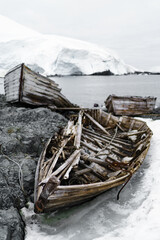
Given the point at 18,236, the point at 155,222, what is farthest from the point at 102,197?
the point at 18,236

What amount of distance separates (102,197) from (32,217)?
1.78m

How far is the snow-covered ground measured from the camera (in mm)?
3662

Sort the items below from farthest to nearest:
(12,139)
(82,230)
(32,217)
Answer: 1. (12,139)
2. (32,217)
3. (82,230)

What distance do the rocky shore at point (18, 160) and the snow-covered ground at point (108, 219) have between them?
0.39 meters

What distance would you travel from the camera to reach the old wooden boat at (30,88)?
33.4 feet

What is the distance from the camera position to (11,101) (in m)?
11.7

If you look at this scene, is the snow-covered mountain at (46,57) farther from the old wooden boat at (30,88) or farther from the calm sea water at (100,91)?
the old wooden boat at (30,88)

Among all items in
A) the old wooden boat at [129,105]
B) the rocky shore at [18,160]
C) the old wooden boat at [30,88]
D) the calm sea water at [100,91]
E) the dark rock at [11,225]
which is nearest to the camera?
the dark rock at [11,225]

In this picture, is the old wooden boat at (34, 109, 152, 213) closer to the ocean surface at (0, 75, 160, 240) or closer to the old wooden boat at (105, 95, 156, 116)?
the ocean surface at (0, 75, 160, 240)

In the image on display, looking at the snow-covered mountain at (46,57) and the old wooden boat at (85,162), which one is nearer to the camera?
the old wooden boat at (85,162)

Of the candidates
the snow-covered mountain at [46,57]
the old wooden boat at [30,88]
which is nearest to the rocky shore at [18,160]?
the old wooden boat at [30,88]

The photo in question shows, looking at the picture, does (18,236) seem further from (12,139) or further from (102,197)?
(12,139)

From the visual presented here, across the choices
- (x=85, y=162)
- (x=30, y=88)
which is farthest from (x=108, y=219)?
(x=30, y=88)

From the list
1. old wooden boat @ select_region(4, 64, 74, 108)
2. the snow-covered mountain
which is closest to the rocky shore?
old wooden boat @ select_region(4, 64, 74, 108)
